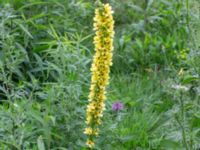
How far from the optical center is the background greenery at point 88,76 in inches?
135

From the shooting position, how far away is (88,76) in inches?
158

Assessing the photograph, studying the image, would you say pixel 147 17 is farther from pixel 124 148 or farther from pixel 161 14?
pixel 124 148

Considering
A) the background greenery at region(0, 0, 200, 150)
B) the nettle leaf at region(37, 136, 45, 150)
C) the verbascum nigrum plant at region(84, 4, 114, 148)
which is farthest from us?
the background greenery at region(0, 0, 200, 150)

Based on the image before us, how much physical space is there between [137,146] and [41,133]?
662mm

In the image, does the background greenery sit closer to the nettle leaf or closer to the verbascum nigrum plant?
the nettle leaf

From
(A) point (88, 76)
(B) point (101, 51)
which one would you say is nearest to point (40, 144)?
(B) point (101, 51)

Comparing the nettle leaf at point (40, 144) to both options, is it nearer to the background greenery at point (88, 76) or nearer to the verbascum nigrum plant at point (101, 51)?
the background greenery at point (88, 76)

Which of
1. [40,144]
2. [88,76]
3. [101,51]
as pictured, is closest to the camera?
[101,51]

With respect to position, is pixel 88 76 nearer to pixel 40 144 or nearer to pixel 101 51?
pixel 40 144

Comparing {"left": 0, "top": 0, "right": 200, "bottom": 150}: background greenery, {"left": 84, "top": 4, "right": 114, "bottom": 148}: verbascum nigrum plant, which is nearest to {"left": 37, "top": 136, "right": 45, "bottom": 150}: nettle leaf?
{"left": 0, "top": 0, "right": 200, "bottom": 150}: background greenery

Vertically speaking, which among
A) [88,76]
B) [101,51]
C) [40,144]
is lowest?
[40,144]

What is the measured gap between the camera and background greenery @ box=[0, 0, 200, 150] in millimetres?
3434

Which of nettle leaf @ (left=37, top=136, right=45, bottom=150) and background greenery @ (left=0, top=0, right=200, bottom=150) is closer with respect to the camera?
nettle leaf @ (left=37, top=136, right=45, bottom=150)

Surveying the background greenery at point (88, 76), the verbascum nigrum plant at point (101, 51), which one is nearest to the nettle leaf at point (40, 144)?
the background greenery at point (88, 76)
